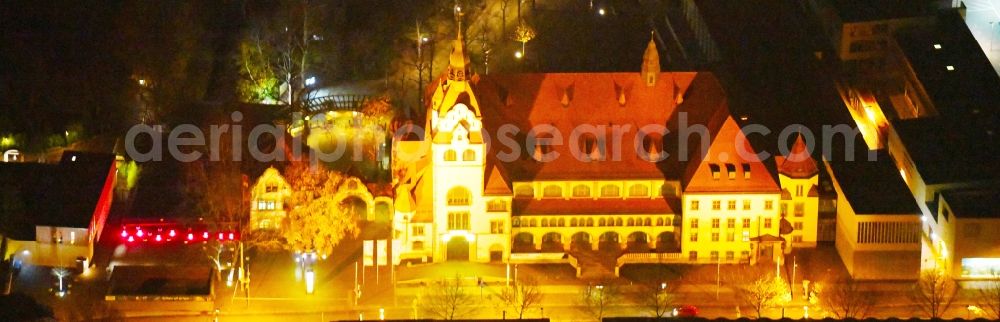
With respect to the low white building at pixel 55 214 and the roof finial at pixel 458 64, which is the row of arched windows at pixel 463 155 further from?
the low white building at pixel 55 214

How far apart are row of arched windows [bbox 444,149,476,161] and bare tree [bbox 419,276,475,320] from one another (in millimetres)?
6264

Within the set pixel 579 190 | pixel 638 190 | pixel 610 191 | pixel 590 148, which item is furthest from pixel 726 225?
pixel 590 148

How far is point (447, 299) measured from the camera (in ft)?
300

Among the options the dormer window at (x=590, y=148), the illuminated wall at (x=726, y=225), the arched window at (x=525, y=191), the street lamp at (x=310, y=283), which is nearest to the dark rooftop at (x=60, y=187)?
the street lamp at (x=310, y=283)

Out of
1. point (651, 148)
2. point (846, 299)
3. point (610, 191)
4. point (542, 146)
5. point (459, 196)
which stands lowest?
point (846, 299)

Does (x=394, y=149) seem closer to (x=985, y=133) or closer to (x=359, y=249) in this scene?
(x=359, y=249)

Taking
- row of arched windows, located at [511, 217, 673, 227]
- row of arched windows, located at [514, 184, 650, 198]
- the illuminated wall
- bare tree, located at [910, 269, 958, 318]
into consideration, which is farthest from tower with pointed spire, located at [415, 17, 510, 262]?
bare tree, located at [910, 269, 958, 318]

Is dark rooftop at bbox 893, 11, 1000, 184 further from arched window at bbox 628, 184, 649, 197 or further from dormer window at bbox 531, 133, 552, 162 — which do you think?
dormer window at bbox 531, 133, 552, 162

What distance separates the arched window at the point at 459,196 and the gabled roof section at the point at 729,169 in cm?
1095

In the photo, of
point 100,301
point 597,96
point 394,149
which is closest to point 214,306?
point 100,301

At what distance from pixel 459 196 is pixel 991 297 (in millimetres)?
26355

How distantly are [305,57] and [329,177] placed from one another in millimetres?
16423

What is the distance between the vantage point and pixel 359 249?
9975cm

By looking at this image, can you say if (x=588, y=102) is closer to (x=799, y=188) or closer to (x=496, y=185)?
(x=496, y=185)
